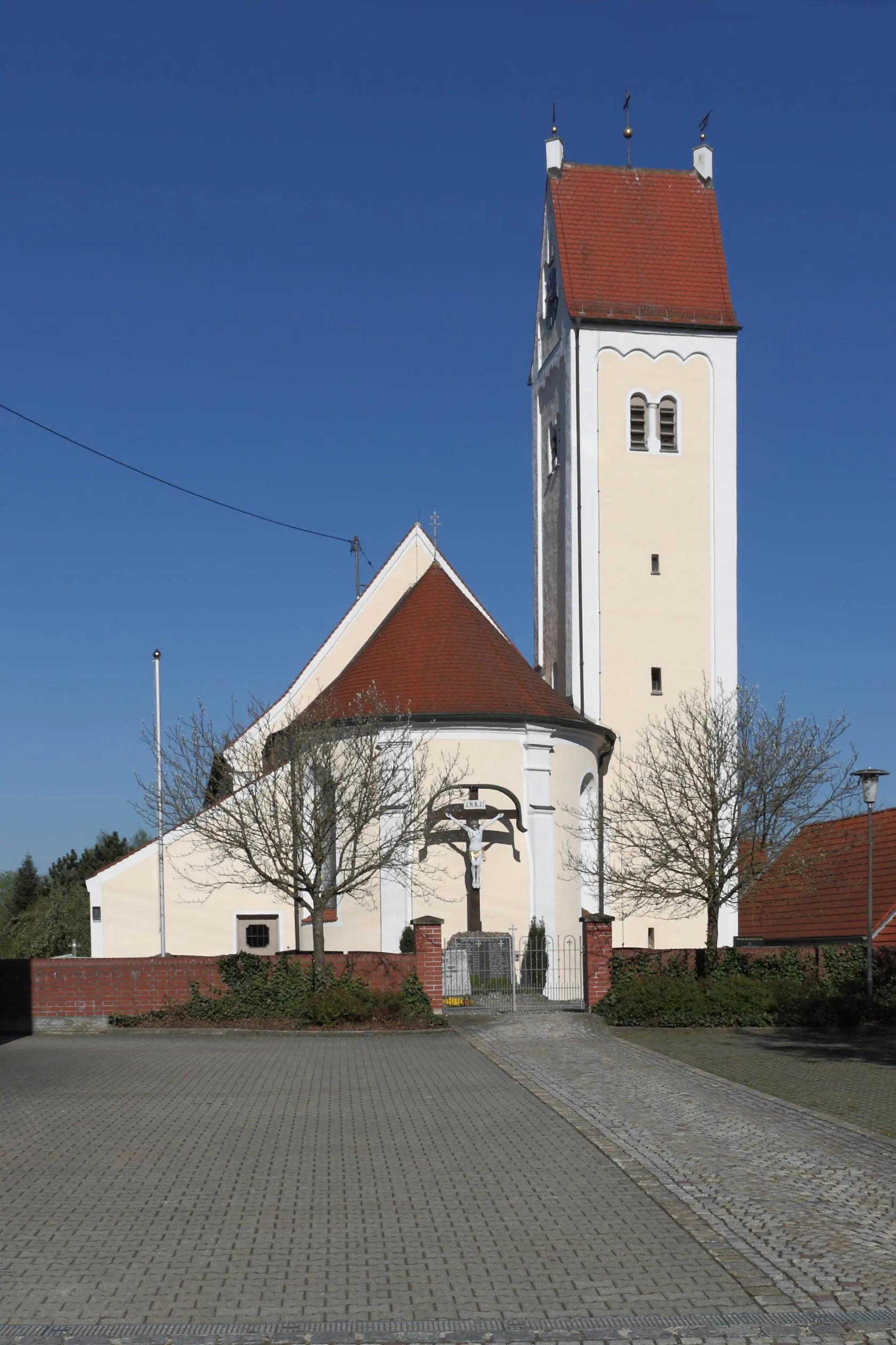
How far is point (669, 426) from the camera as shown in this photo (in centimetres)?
3712

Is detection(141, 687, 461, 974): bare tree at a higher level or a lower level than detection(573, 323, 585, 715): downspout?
lower

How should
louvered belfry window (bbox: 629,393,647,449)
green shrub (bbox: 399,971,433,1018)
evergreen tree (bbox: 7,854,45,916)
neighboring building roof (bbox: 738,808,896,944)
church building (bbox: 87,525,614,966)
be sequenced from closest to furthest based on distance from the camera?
green shrub (bbox: 399,971,433,1018)
church building (bbox: 87,525,614,966)
neighboring building roof (bbox: 738,808,896,944)
louvered belfry window (bbox: 629,393,647,449)
evergreen tree (bbox: 7,854,45,916)

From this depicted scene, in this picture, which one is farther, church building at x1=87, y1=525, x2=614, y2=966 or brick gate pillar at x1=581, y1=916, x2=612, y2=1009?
church building at x1=87, y1=525, x2=614, y2=966

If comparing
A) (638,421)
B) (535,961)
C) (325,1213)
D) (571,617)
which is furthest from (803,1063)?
(638,421)

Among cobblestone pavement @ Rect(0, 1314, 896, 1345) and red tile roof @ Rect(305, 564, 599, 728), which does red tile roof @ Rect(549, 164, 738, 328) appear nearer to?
red tile roof @ Rect(305, 564, 599, 728)

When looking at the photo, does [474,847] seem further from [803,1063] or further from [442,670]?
[803,1063]

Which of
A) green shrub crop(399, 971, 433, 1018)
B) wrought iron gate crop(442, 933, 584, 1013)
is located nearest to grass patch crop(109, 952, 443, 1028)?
green shrub crop(399, 971, 433, 1018)

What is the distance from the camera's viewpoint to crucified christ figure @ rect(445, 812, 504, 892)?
29.9 m

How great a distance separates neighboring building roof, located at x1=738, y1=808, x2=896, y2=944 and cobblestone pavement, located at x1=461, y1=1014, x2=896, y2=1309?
1502 cm

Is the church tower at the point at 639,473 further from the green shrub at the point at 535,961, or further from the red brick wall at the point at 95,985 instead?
the red brick wall at the point at 95,985

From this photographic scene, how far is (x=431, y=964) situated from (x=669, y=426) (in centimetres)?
1870

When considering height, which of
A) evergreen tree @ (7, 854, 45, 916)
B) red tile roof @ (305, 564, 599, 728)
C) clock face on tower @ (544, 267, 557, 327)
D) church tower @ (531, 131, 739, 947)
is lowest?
evergreen tree @ (7, 854, 45, 916)

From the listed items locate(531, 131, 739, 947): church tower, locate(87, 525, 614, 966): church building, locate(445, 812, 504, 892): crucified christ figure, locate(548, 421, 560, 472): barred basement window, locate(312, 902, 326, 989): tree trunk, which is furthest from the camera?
locate(548, 421, 560, 472): barred basement window

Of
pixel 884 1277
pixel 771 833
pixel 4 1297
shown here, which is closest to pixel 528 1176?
pixel 884 1277
